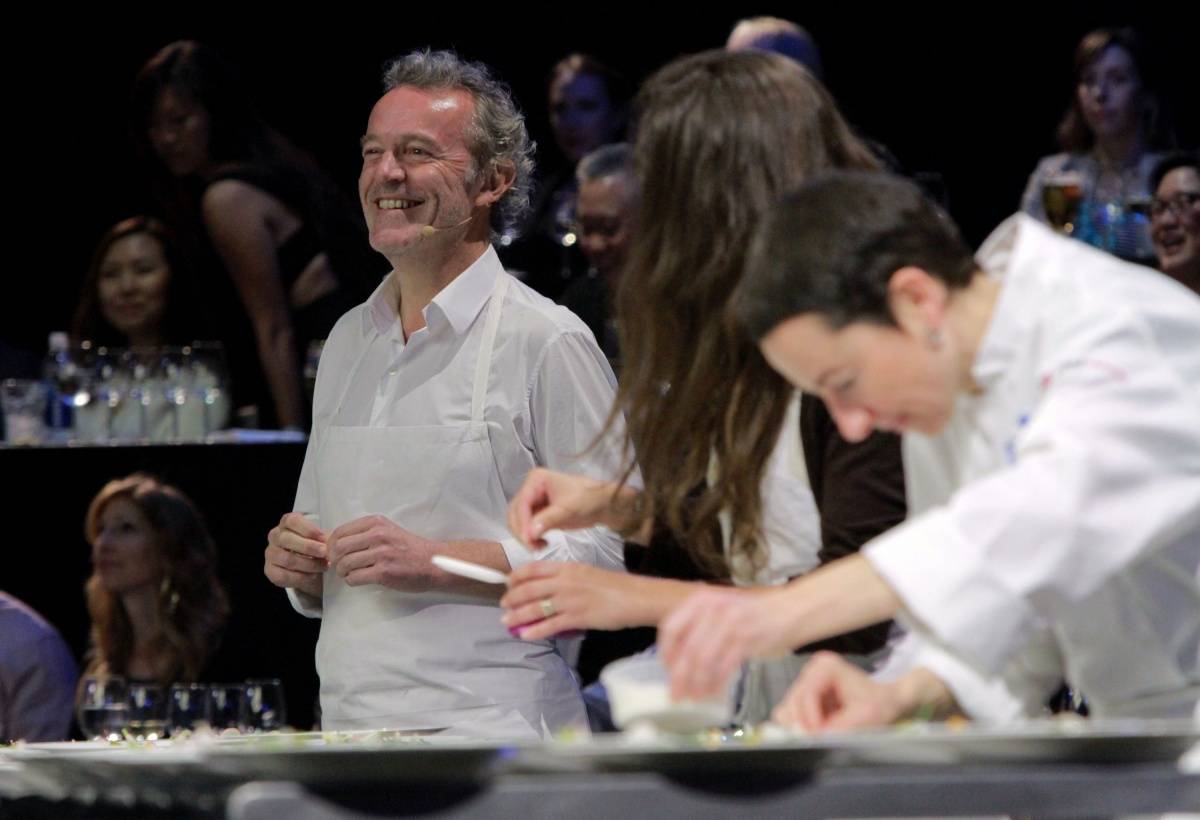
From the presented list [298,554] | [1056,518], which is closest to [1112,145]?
[298,554]

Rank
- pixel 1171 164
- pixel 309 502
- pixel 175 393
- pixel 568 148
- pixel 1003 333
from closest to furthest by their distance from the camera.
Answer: pixel 1003 333
pixel 309 502
pixel 175 393
pixel 1171 164
pixel 568 148

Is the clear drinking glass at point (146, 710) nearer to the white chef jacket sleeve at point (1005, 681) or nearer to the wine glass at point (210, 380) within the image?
the wine glass at point (210, 380)

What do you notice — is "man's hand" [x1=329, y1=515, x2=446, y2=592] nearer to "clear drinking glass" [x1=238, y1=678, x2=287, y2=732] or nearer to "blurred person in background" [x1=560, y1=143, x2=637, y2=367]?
"clear drinking glass" [x1=238, y1=678, x2=287, y2=732]

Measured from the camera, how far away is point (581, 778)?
1.38m

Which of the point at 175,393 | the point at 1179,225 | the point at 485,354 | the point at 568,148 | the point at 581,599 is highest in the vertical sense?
the point at 568,148

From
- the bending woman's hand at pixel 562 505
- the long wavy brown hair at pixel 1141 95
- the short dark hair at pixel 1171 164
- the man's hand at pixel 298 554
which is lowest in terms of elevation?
the bending woman's hand at pixel 562 505

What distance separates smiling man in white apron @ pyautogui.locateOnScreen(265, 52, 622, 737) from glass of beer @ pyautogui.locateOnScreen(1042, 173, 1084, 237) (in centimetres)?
217

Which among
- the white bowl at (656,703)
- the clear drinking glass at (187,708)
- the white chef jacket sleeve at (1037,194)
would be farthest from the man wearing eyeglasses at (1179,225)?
the white bowl at (656,703)

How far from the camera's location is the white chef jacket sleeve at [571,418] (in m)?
2.63

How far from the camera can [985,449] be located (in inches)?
66.7

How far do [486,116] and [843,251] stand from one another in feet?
4.64

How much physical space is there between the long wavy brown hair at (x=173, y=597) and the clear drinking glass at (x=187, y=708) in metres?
0.73

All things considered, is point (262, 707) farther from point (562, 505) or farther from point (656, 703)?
point (656, 703)

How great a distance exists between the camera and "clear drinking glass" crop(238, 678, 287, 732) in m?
3.44
